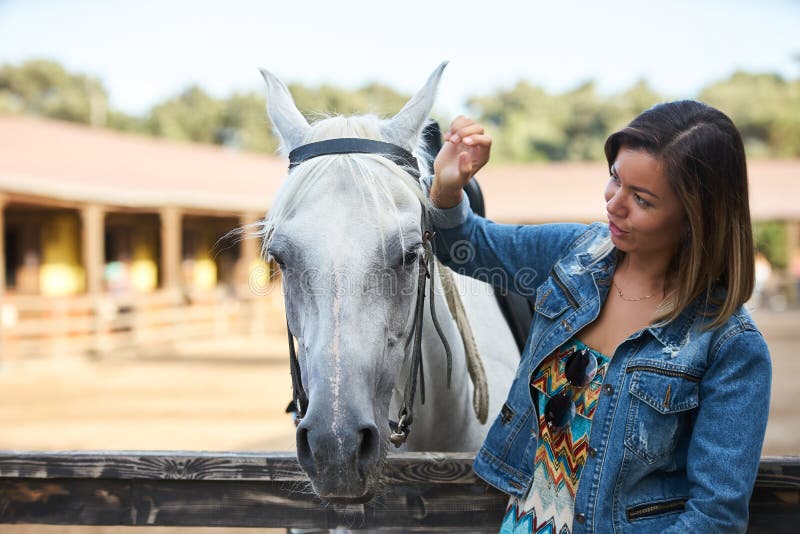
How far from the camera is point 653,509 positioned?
136cm

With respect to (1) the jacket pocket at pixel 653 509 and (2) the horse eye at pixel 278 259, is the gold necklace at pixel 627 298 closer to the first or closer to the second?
(1) the jacket pocket at pixel 653 509

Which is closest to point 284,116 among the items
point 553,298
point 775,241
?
point 553,298

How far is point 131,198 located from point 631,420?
536 inches

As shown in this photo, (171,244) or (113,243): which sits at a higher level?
(171,244)

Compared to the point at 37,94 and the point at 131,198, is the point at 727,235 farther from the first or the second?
the point at 37,94

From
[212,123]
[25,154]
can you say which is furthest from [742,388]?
[212,123]

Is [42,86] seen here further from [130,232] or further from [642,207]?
[642,207]

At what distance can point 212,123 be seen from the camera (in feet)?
125

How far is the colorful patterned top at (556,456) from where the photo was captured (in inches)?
56.9

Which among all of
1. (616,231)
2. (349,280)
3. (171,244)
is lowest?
(171,244)

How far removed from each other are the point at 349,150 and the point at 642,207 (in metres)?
0.71

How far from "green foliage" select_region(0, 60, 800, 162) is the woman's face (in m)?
34.2

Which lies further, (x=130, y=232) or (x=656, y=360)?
(x=130, y=232)

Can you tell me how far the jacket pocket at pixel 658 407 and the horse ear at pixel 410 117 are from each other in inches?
33.5
